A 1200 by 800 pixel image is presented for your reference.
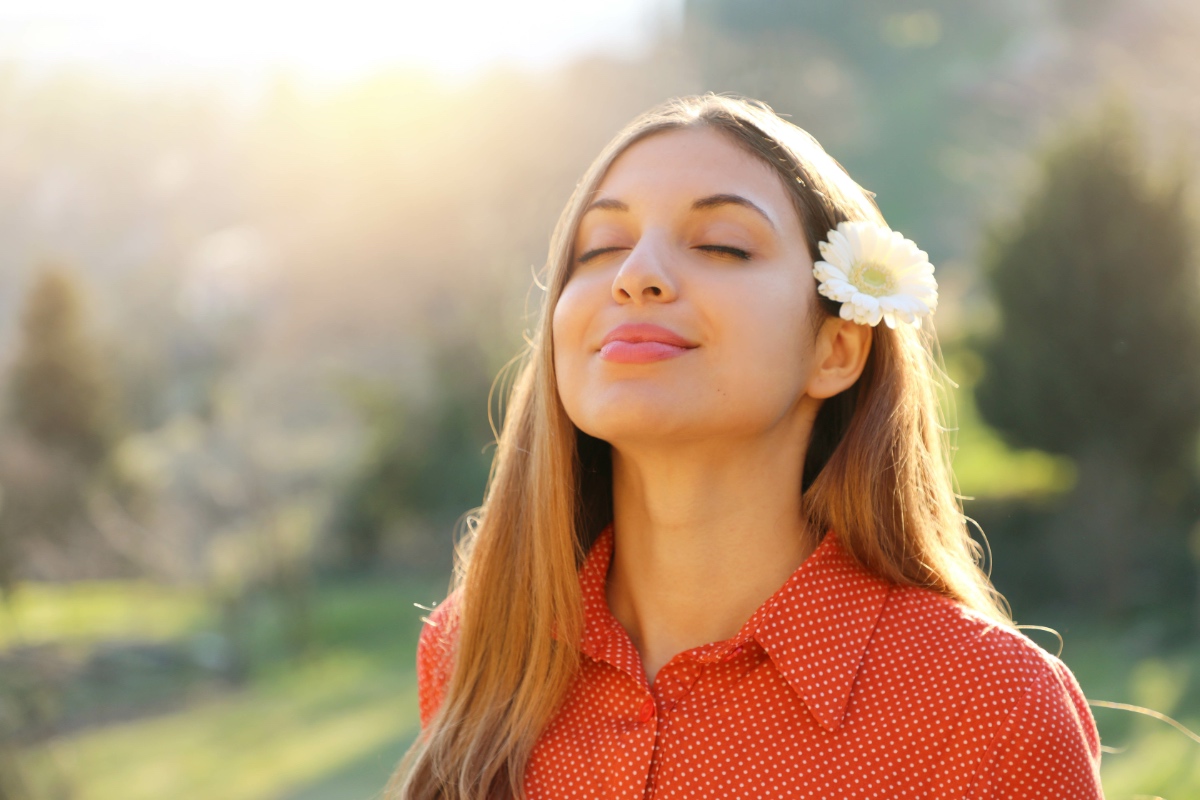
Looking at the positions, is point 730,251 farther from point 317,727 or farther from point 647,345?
point 317,727

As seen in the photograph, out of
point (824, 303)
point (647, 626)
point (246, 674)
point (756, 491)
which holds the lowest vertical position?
point (246, 674)

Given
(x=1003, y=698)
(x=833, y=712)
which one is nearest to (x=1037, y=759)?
(x=1003, y=698)

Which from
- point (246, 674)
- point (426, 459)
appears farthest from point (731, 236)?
point (426, 459)

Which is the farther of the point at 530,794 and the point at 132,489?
A: the point at 132,489


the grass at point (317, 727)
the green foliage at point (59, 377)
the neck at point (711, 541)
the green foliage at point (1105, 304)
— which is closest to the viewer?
the neck at point (711, 541)

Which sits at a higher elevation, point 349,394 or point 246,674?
point 349,394

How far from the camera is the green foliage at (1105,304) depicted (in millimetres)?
7520

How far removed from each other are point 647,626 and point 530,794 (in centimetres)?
34

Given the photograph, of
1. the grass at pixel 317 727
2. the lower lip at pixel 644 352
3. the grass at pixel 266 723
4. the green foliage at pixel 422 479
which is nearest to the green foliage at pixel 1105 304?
the grass at pixel 317 727

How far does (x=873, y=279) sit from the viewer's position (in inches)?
72.9

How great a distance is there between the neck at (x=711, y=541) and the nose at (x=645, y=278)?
27 centimetres

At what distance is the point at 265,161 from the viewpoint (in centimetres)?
1254

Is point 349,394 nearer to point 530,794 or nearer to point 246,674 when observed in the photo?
point 246,674

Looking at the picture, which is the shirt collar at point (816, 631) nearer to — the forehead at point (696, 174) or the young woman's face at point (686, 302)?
the young woman's face at point (686, 302)
